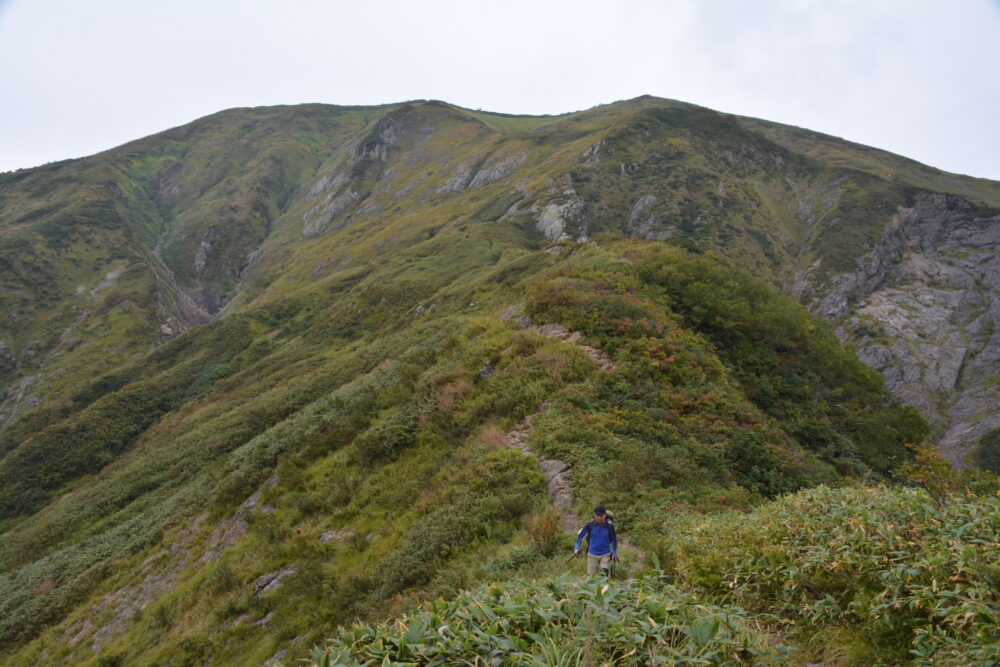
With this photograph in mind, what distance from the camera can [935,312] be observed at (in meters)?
54.1

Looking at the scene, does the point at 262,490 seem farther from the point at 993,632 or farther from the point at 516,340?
the point at 993,632

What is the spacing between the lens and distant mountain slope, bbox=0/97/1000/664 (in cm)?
1161

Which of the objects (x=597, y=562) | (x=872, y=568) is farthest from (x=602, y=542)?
(x=872, y=568)

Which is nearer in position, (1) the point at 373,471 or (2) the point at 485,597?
(2) the point at 485,597

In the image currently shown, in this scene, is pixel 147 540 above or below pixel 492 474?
below

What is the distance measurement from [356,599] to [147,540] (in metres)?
13.3

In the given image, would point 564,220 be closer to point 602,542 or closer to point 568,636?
point 602,542

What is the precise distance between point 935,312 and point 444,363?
64.9 meters

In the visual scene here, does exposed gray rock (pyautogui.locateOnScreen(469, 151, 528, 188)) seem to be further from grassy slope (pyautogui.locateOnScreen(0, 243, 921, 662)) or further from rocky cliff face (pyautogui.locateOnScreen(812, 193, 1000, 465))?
grassy slope (pyautogui.locateOnScreen(0, 243, 921, 662))

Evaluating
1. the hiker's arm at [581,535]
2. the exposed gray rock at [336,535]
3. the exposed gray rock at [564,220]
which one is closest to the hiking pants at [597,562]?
the hiker's arm at [581,535]

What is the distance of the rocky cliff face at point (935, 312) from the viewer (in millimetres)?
45000

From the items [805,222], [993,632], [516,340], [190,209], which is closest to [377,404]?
[516,340]

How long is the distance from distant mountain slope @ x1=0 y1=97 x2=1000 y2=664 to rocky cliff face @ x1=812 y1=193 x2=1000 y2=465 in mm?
363

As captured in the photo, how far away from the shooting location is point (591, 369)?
14.7m
